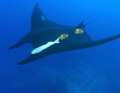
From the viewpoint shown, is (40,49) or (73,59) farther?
(73,59)

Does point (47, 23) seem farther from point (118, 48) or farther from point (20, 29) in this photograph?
point (118, 48)

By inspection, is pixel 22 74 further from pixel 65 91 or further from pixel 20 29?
pixel 20 29

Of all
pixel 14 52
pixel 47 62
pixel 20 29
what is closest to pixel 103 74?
pixel 47 62

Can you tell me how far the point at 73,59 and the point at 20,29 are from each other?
6442 mm

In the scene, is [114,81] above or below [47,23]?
below

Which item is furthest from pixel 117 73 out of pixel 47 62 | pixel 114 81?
pixel 47 62

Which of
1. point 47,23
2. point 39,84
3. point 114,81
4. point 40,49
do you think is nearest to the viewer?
point 40,49

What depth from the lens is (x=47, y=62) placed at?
7742 mm

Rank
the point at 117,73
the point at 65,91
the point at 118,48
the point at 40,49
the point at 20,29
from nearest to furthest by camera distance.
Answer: the point at 40,49 < the point at 65,91 < the point at 117,73 < the point at 118,48 < the point at 20,29

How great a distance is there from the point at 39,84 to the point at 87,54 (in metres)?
4.30

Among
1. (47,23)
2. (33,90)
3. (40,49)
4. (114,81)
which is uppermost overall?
(47,23)

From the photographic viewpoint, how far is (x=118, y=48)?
408 inches

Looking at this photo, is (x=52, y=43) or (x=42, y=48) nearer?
(x=42, y=48)

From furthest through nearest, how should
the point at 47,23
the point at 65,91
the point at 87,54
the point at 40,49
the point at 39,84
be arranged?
the point at 87,54 < the point at 39,84 < the point at 65,91 < the point at 47,23 < the point at 40,49
